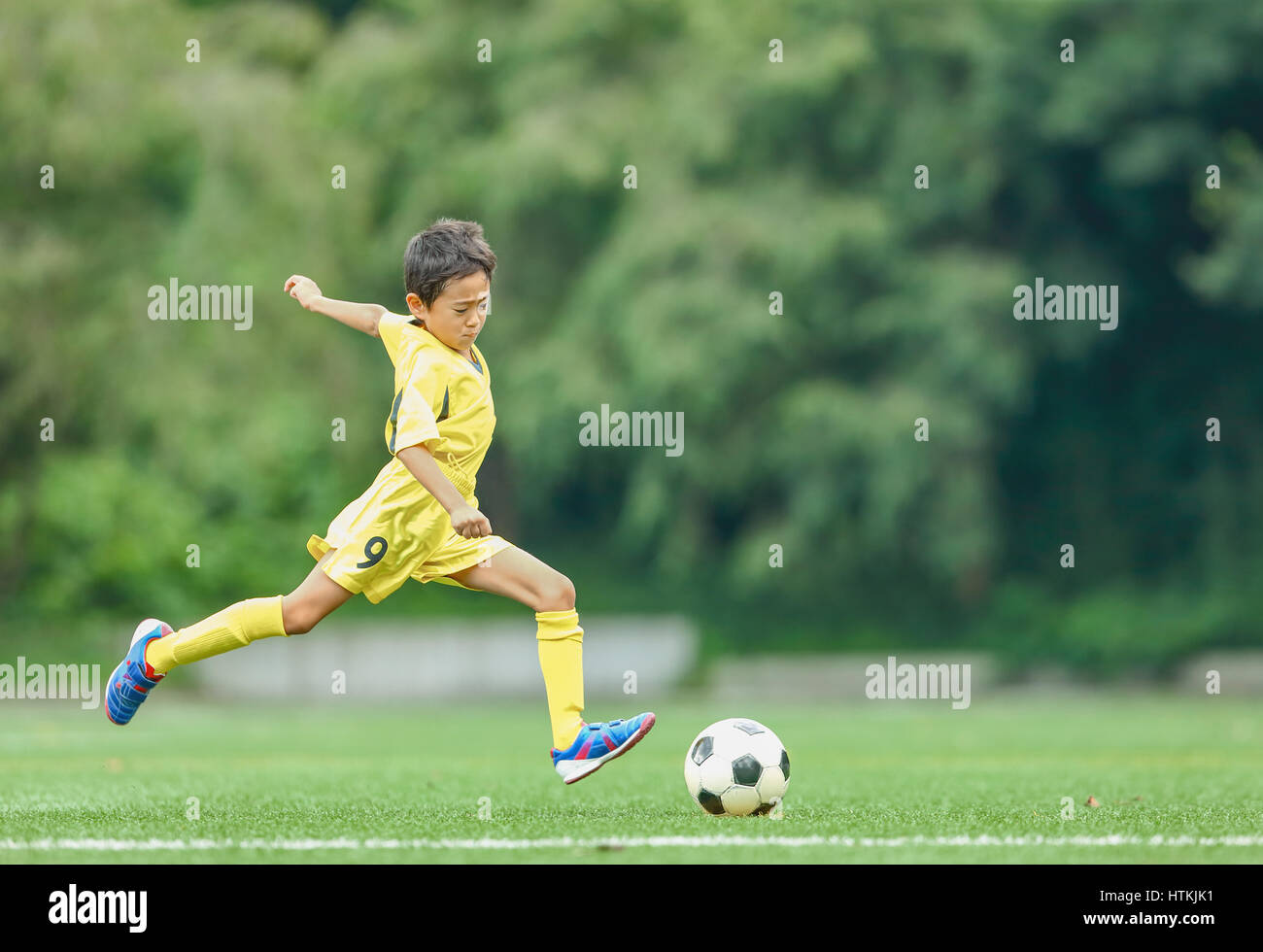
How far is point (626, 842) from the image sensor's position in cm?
509

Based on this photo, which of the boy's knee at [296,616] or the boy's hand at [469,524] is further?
the boy's knee at [296,616]

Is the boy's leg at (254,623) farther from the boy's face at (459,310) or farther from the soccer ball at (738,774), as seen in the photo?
the soccer ball at (738,774)

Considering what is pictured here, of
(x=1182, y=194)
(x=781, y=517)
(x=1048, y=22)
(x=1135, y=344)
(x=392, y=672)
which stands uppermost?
(x=1048, y=22)

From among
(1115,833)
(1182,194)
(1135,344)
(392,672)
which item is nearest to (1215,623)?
(1135,344)

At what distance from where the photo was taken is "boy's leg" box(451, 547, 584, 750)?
6.06 metres

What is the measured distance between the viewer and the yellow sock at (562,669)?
19.8 feet

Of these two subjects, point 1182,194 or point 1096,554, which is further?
point 1096,554

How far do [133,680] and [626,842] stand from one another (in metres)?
2.28

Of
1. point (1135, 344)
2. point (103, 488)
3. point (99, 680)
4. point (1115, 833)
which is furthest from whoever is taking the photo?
point (1135, 344)

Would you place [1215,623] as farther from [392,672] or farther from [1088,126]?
[392,672]

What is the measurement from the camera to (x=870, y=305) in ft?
74.8

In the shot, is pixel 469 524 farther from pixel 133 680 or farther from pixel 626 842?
pixel 133 680

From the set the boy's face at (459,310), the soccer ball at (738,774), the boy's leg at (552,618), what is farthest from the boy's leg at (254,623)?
the soccer ball at (738,774)

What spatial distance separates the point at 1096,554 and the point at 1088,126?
6587 mm
